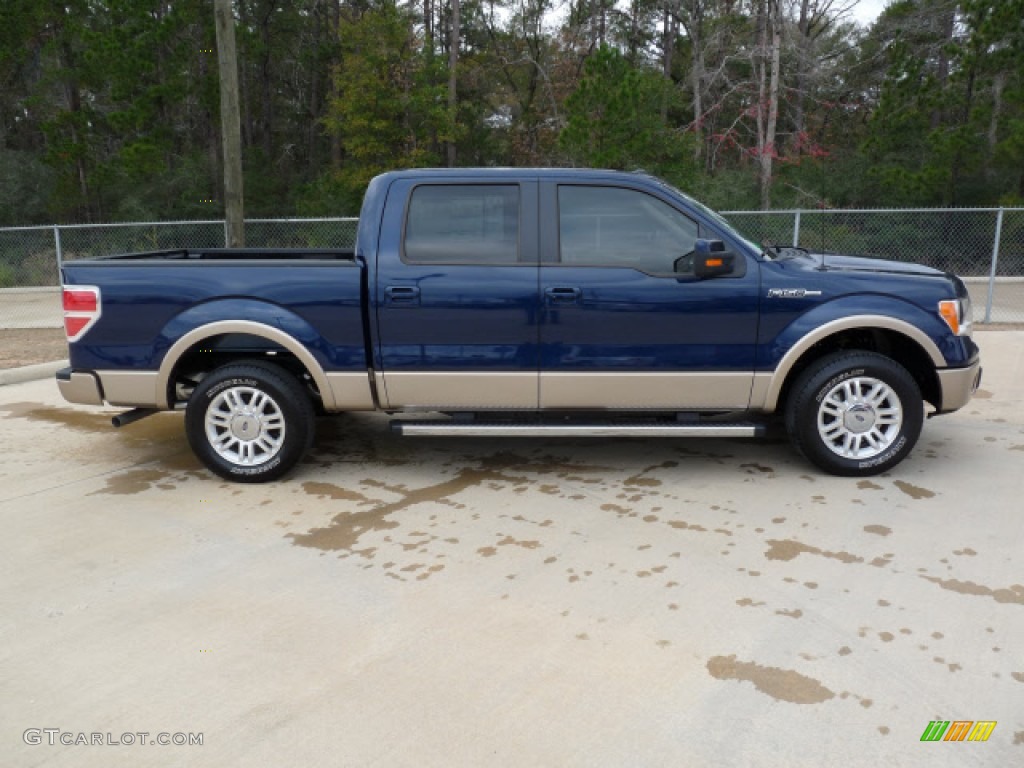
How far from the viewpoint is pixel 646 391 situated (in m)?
5.15

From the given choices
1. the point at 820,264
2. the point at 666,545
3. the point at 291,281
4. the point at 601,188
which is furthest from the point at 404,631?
the point at 820,264

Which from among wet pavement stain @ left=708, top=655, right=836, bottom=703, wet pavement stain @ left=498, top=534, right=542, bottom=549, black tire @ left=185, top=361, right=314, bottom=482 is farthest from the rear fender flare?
wet pavement stain @ left=708, top=655, right=836, bottom=703

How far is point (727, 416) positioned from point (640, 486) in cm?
105

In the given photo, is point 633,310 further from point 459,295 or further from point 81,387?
point 81,387

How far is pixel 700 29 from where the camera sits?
107 feet

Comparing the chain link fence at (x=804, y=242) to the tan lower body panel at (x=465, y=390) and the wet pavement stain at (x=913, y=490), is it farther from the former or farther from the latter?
the tan lower body panel at (x=465, y=390)

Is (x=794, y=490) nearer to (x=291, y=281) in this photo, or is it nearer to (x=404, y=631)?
(x=404, y=631)

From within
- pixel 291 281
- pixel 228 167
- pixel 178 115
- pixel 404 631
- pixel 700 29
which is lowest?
pixel 404 631

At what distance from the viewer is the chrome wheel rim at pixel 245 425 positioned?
5230mm

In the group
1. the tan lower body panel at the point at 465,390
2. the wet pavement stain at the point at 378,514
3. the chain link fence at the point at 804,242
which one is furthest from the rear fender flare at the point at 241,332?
the chain link fence at the point at 804,242

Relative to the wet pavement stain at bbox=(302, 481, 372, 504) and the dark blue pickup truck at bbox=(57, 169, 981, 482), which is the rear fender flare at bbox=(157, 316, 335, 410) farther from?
the wet pavement stain at bbox=(302, 481, 372, 504)

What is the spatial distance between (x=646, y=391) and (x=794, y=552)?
1.43 meters

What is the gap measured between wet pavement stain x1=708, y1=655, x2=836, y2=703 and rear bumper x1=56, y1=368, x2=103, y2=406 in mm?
4206

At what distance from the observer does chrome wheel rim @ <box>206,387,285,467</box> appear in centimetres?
523
